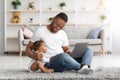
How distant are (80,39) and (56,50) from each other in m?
4.03

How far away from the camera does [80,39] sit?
7.55 meters

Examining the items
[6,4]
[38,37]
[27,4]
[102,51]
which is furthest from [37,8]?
[38,37]

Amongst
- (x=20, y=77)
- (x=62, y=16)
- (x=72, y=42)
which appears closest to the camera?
(x=20, y=77)

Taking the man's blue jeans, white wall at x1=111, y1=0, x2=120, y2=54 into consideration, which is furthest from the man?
white wall at x1=111, y1=0, x2=120, y2=54

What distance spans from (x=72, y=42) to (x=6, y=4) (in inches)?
88.2

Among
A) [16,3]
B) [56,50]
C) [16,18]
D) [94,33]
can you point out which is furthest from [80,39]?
[56,50]

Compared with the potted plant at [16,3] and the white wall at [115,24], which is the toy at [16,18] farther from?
the white wall at [115,24]

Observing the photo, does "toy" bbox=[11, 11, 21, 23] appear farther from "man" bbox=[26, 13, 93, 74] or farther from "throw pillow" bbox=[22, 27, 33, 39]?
"man" bbox=[26, 13, 93, 74]

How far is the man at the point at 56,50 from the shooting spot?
3.45m

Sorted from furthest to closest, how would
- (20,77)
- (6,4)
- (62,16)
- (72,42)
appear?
(6,4) → (72,42) → (62,16) → (20,77)

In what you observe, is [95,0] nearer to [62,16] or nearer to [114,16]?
[114,16]

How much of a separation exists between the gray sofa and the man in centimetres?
368

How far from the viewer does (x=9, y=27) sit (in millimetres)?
8531

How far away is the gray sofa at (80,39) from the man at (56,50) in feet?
12.1
